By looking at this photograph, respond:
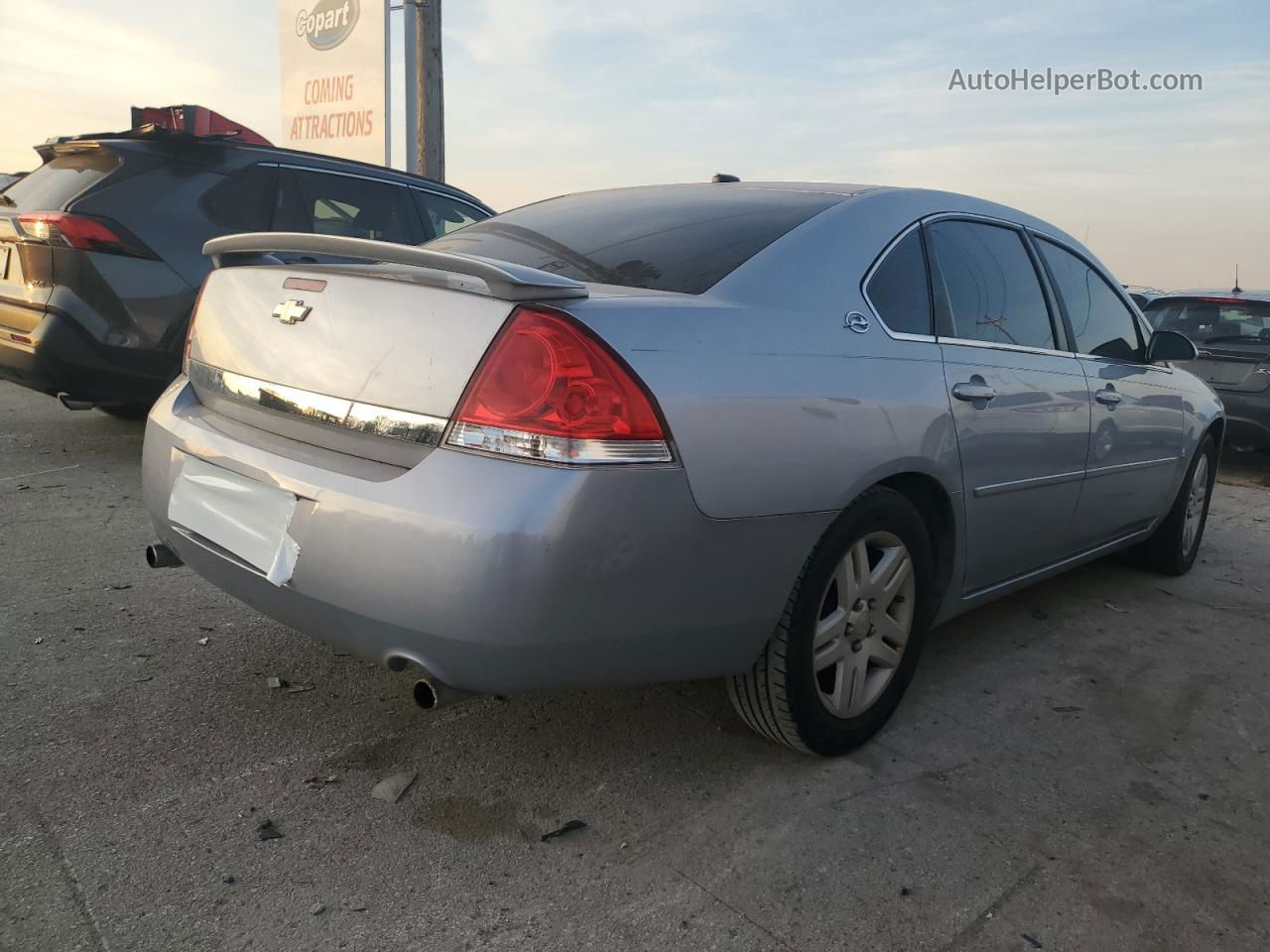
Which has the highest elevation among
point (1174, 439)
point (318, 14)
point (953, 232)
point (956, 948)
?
point (318, 14)

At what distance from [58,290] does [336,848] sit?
375 centimetres

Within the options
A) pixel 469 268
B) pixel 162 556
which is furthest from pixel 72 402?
pixel 469 268

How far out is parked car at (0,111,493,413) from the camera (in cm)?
467

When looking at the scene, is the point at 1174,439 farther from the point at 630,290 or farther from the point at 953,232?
the point at 630,290

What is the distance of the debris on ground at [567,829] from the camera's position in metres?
2.14

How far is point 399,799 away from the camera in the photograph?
88.2 inches

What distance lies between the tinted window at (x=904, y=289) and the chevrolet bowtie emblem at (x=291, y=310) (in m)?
1.38

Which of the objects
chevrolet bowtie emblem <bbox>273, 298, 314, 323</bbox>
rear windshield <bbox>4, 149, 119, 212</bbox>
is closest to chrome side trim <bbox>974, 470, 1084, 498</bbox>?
chevrolet bowtie emblem <bbox>273, 298, 314, 323</bbox>

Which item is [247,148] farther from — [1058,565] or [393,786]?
[1058,565]

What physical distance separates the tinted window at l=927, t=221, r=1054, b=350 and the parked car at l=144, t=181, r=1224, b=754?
15 millimetres

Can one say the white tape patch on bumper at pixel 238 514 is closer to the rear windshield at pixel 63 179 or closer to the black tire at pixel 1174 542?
the rear windshield at pixel 63 179

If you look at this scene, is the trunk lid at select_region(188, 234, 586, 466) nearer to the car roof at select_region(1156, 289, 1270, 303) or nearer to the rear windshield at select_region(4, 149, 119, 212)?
the rear windshield at select_region(4, 149, 119, 212)

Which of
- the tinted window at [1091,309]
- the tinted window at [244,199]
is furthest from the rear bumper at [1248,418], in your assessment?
the tinted window at [244,199]

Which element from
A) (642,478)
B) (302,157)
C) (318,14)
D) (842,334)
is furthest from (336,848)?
(318,14)
